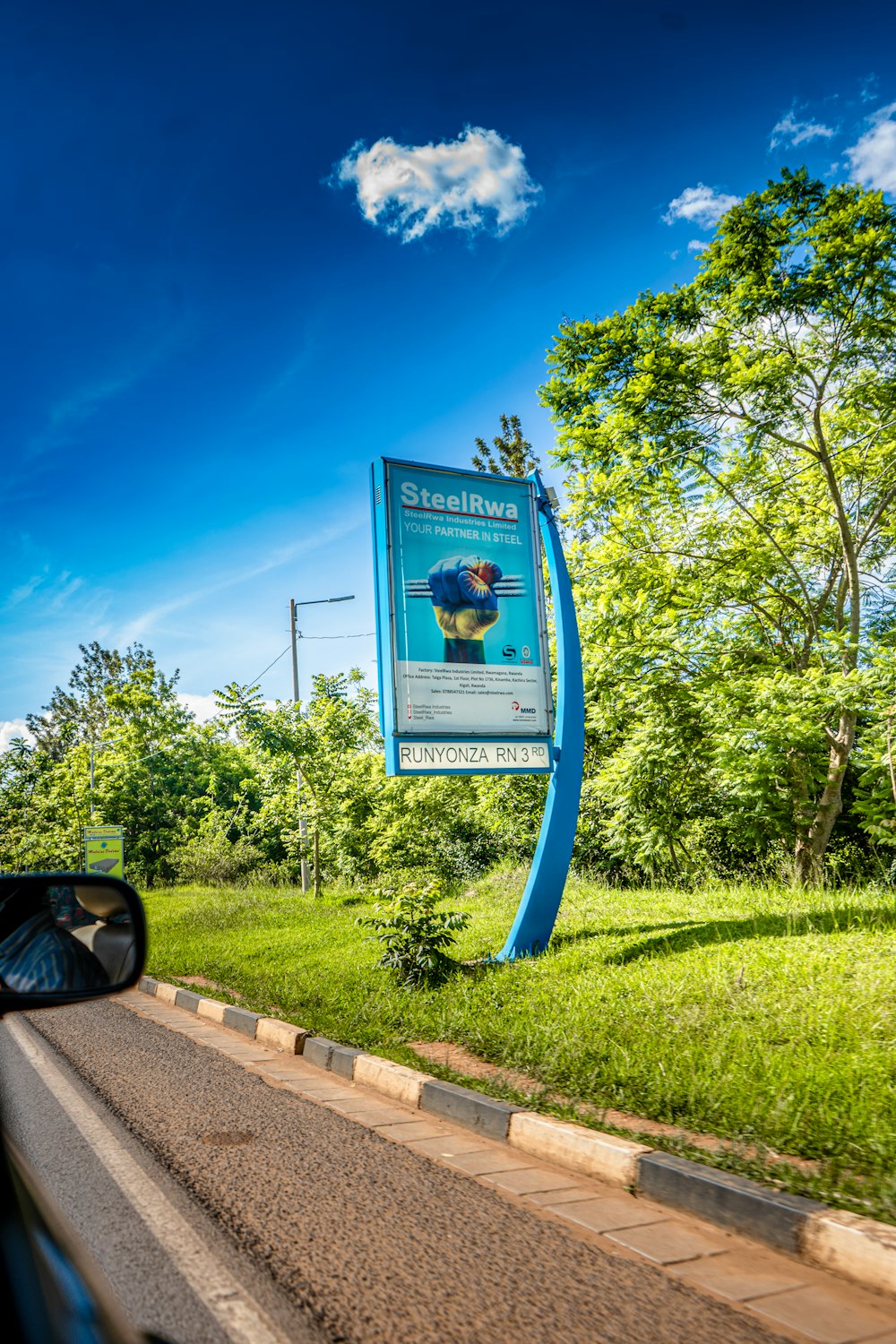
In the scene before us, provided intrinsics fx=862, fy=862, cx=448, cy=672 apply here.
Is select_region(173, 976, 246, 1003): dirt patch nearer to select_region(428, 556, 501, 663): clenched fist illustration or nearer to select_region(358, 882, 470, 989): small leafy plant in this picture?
select_region(358, 882, 470, 989): small leafy plant

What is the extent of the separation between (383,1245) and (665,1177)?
1302mm

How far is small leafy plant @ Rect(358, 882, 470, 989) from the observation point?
26.4 ft

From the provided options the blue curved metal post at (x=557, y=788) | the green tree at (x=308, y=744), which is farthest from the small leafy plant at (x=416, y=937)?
the green tree at (x=308, y=744)

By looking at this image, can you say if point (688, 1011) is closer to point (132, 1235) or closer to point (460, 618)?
point (132, 1235)

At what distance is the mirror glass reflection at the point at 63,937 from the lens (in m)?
1.94

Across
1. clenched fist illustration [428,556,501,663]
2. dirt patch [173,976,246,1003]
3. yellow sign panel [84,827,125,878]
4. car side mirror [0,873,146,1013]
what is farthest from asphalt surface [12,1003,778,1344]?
yellow sign panel [84,827,125,878]

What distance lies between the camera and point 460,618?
9.73 m

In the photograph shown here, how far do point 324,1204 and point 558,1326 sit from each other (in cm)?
137

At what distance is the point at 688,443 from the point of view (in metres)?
13.2

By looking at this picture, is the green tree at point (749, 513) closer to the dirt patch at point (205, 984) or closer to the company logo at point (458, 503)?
the company logo at point (458, 503)

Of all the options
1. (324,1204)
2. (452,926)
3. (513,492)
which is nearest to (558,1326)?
(324,1204)

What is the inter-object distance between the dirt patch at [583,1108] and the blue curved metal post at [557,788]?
300 cm

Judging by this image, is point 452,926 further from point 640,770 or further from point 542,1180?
point 640,770

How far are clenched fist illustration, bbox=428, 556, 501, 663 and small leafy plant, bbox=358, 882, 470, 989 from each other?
259 cm
